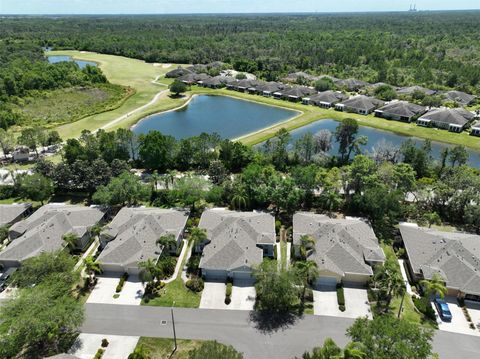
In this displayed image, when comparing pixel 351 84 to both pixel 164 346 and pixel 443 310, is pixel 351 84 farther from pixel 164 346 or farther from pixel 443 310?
pixel 164 346

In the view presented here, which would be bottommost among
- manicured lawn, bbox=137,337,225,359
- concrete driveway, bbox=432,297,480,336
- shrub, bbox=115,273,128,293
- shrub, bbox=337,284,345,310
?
concrete driveway, bbox=432,297,480,336

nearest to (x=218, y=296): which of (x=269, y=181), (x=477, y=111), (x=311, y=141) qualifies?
(x=269, y=181)

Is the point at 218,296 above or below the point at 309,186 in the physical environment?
below

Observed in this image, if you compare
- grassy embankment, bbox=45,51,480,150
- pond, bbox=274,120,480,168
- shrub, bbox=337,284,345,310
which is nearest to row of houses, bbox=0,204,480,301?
shrub, bbox=337,284,345,310

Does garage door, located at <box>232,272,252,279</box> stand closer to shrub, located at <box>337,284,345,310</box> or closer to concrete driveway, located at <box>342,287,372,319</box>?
shrub, located at <box>337,284,345,310</box>

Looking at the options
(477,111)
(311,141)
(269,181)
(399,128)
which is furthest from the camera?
(477,111)

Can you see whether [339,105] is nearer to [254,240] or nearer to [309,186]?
[309,186]
